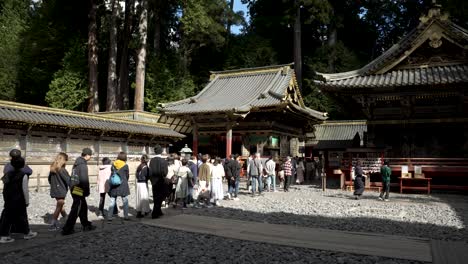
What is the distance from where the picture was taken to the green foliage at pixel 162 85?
3234 centimetres

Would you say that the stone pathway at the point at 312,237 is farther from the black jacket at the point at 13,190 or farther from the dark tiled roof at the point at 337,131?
the dark tiled roof at the point at 337,131

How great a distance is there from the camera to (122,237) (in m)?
7.61

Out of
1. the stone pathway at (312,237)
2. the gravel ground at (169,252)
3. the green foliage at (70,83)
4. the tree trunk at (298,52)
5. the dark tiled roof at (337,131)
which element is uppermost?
the tree trunk at (298,52)

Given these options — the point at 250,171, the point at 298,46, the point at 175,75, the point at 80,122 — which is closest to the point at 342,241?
the point at 250,171

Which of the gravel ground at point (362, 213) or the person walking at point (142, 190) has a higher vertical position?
the person walking at point (142, 190)

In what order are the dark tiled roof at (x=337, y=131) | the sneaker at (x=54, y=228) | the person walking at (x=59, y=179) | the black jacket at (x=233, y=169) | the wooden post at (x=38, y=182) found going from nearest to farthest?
1. the person walking at (x=59, y=179)
2. the sneaker at (x=54, y=228)
3. the black jacket at (x=233, y=169)
4. the wooden post at (x=38, y=182)
5. the dark tiled roof at (x=337, y=131)

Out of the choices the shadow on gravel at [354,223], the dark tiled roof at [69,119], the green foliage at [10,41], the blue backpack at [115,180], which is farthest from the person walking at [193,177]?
the green foliage at [10,41]

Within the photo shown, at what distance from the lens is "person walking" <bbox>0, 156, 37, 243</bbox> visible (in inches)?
276

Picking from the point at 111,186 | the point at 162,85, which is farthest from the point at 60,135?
the point at 162,85

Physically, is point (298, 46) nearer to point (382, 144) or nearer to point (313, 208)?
point (382, 144)

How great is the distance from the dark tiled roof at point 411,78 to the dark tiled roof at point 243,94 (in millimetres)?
5309

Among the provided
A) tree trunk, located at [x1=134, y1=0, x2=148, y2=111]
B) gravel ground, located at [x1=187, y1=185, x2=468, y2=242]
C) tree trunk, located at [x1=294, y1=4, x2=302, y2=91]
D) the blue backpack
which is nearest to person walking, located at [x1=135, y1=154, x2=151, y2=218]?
the blue backpack

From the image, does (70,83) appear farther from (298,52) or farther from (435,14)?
(435,14)

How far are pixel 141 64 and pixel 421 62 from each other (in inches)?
765
